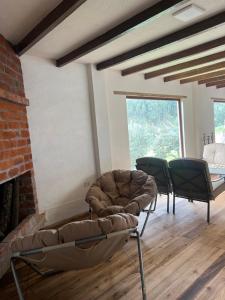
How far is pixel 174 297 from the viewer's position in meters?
1.88

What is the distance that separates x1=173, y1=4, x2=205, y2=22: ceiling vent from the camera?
2.13m

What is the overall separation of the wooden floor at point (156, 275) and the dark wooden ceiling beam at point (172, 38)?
2.25 metres

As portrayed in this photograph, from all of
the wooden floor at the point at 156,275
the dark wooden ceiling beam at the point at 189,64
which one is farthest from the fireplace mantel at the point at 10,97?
the dark wooden ceiling beam at the point at 189,64

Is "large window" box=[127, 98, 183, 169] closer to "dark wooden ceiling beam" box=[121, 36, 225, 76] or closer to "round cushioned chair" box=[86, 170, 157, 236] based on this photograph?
"dark wooden ceiling beam" box=[121, 36, 225, 76]

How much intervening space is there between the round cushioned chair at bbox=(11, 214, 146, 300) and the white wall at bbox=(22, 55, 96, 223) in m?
1.83

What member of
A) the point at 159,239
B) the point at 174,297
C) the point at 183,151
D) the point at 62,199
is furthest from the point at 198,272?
the point at 183,151

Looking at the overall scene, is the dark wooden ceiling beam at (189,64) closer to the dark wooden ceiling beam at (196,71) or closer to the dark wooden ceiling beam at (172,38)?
the dark wooden ceiling beam at (196,71)

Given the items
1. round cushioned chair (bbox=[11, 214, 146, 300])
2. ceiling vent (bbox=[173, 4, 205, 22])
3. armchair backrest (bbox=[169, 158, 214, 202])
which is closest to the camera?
round cushioned chair (bbox=[11, 214, 146, 300])

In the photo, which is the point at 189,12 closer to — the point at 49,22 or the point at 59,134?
the point at 49,22

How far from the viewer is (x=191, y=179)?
10.5 feet

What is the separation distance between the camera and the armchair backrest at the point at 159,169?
3.52 meters

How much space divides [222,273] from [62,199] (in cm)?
226

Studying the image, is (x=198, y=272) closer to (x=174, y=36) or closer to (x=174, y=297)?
(x=174, y=297)

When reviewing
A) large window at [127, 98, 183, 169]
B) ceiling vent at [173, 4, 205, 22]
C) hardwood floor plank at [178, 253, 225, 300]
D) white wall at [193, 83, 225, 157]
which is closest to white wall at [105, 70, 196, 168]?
large window at [127, 98, 183, 169]
